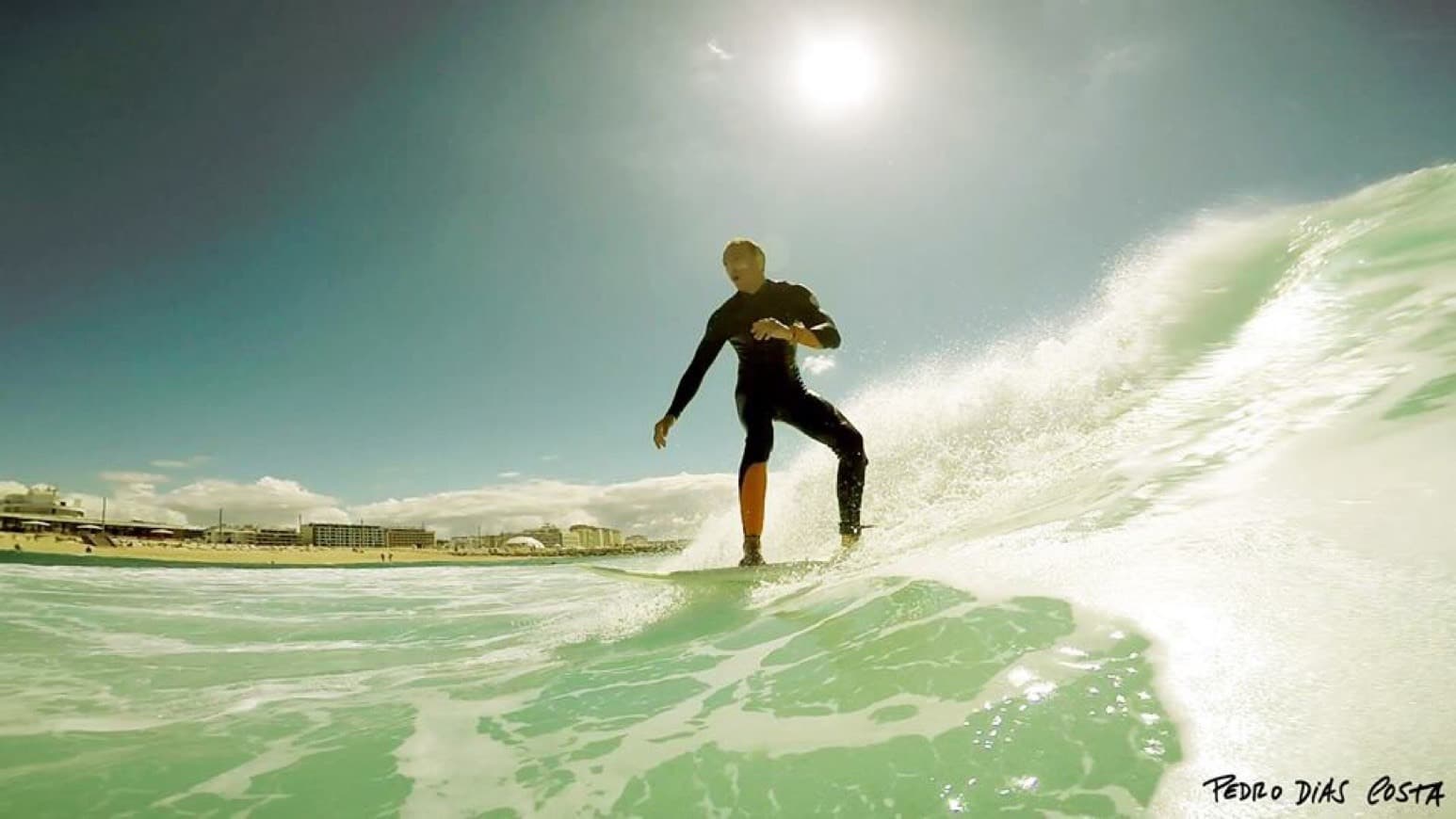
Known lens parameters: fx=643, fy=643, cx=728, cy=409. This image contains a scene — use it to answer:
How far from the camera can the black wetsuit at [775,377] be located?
5562mm

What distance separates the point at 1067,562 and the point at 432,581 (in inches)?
362

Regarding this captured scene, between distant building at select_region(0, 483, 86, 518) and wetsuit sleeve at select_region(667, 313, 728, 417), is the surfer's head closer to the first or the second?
wetsuit sleeve at select_region(667, 313, 728, 417)

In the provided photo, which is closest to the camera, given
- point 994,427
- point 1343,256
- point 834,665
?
point 834,665

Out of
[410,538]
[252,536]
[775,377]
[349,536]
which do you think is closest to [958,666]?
[775,377]

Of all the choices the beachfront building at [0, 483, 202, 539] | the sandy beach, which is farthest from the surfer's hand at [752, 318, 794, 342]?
the beachfront building at [0, 483, 202, 539]

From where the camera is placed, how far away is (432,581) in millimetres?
9602

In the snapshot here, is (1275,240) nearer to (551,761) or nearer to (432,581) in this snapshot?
(551,761)

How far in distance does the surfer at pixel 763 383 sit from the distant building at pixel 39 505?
288 feet

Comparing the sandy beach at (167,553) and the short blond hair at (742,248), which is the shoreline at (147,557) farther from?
the short blond hair at (742,248)

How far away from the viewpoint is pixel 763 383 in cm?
575

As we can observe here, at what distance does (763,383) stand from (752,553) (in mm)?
1485

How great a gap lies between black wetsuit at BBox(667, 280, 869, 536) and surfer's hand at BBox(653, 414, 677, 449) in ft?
2.08

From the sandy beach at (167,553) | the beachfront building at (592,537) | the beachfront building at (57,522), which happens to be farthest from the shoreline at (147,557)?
the beachfront building at (592,537)

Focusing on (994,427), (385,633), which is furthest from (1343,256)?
(385,633)
